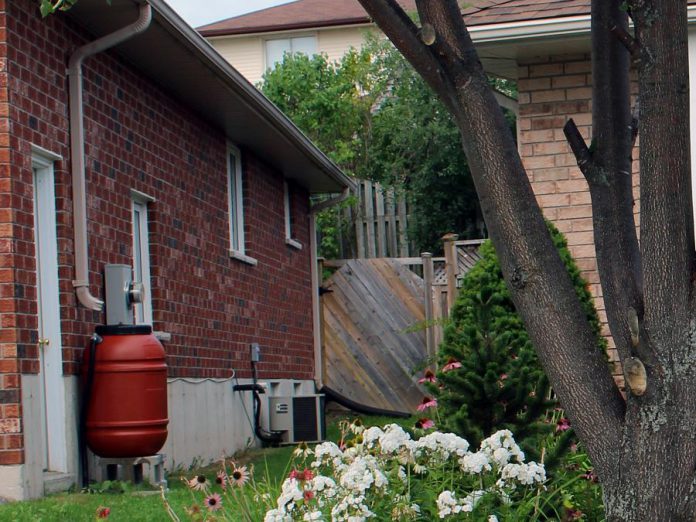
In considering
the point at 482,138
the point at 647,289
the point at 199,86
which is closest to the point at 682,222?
the point at 647,289

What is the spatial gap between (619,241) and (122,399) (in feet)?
17.2

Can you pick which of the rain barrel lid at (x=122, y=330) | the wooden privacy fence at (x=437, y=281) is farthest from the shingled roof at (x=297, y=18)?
the rain barrel lid at (x=122, y=330)

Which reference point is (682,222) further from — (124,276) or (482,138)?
(124,276)

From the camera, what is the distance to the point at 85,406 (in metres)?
8.95

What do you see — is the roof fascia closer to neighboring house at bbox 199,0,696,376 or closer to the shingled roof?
the shingled roof

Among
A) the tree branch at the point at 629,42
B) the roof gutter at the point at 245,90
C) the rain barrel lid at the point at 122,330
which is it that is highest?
the roof gutter at the point at 245,90

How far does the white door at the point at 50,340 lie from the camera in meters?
8.70

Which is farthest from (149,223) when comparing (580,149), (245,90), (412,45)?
(580,149)

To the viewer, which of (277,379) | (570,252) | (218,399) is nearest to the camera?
(570,252)

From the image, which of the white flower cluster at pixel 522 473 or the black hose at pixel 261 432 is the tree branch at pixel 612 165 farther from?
the black hose at pixel 261 432

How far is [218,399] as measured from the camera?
1323 centimetres

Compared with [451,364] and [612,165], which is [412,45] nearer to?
[612,165]

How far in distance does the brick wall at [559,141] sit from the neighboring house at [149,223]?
2.77 metres

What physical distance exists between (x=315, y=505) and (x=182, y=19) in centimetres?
577
